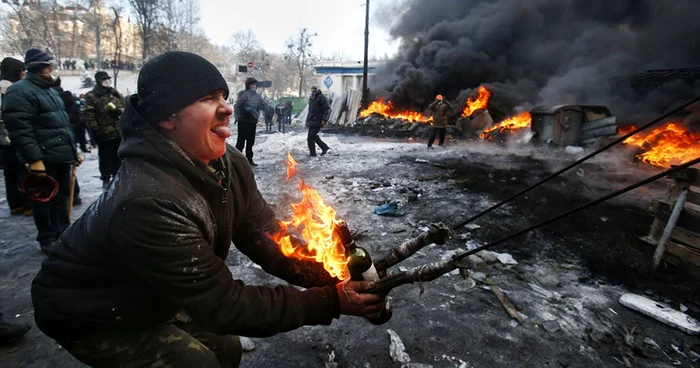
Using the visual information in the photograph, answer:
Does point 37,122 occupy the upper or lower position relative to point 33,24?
lower

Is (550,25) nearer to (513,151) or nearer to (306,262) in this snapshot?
(513,151)

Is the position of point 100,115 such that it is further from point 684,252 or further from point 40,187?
point 684,252

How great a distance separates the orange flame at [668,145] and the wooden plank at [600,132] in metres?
0.90

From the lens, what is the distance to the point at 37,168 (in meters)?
3.83

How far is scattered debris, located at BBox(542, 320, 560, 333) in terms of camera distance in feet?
9.51

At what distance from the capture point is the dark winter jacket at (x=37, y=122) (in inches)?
145

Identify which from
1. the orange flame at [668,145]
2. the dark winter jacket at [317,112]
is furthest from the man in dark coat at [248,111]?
the orange flame at [668,145]

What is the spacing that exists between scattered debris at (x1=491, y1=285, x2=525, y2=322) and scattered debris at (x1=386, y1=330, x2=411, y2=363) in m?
1.12

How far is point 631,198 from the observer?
6461 millimetres

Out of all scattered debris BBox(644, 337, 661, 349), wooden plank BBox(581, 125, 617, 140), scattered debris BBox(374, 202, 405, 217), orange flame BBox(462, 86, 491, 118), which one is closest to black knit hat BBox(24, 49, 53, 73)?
scattered debris BBox(374, 202, 405, 217)

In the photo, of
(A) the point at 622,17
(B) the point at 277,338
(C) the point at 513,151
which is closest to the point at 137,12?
(C) the point at 513,151

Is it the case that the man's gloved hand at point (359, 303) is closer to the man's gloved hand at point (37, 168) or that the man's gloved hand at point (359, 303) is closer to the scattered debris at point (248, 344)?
the scattered debris at point (248, 344)

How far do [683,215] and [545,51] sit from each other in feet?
69.8

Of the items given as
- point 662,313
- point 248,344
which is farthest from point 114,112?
point 662,313
